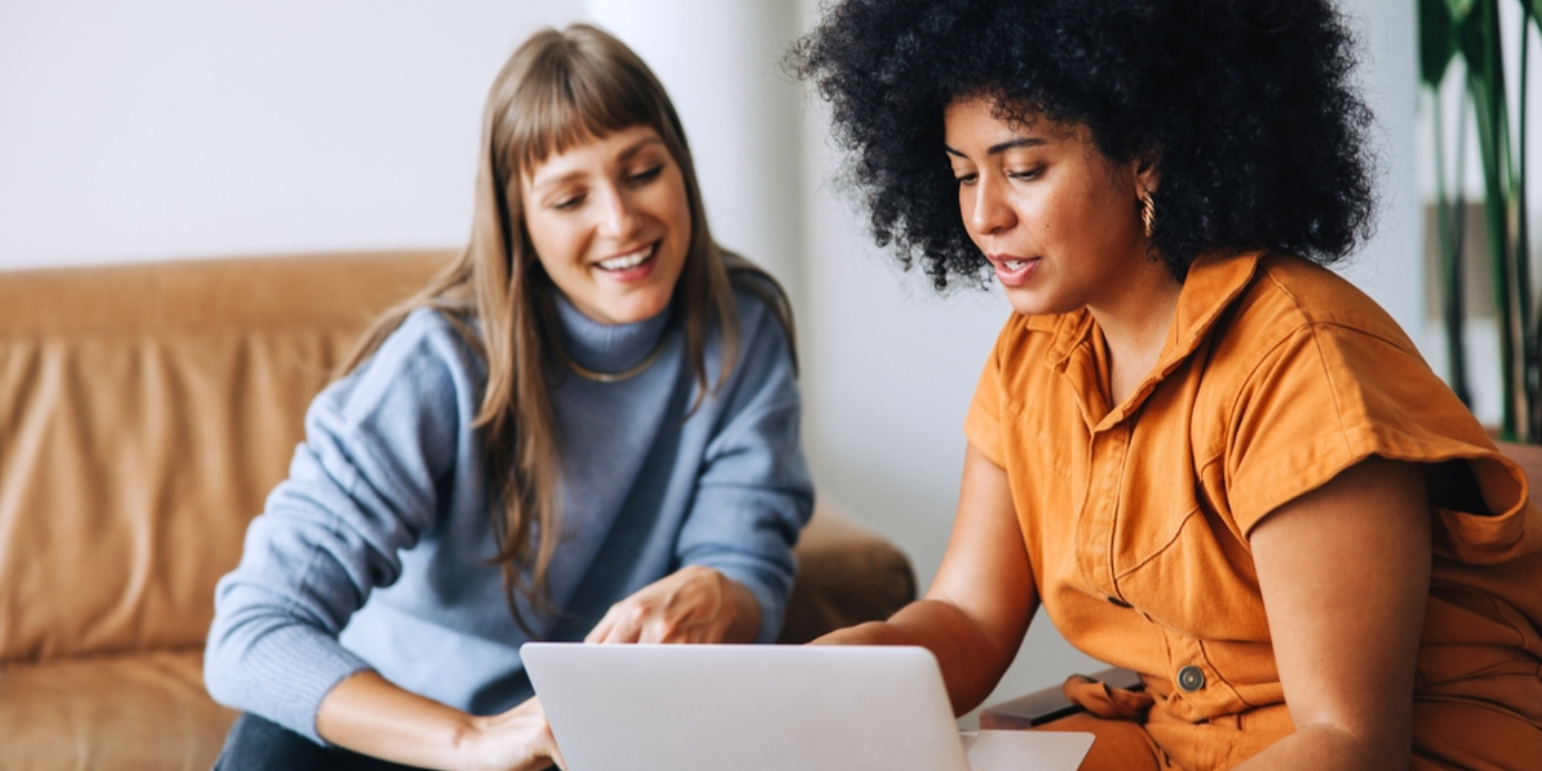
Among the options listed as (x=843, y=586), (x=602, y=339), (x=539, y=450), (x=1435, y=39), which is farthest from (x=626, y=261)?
(x=1435, y=39)

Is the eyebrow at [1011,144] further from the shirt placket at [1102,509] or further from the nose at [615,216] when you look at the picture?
the nose at [615,216]

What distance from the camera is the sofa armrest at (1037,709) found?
3.92ft

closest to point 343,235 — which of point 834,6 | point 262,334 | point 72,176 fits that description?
point 262,334

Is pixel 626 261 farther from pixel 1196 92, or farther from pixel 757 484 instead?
pixel 1196 92

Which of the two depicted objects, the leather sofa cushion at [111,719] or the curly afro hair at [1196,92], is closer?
the curly afro hair at [1196,92]

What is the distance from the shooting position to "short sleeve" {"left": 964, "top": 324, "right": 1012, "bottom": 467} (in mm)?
1219

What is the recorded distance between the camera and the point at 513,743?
4.11 ft

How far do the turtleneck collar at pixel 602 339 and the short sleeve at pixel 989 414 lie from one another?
563 mm

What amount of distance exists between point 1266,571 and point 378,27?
192cm

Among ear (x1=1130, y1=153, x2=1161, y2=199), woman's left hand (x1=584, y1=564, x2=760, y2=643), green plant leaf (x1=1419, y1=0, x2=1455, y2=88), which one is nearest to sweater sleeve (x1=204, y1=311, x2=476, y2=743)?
woman's left hand (x1=584, y1=564, x2=760, y2=643)

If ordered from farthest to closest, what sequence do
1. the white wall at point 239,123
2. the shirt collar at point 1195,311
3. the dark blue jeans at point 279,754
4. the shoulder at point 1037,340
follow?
1. the white wall at point 239,123
2. the dark blue jeans at point 279,754
3. the shoulder at point 1037,340
4. the shirt collar at point 1195,311

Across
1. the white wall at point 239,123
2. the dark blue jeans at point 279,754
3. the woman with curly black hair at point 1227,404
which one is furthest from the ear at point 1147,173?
the white wall at point 239,123

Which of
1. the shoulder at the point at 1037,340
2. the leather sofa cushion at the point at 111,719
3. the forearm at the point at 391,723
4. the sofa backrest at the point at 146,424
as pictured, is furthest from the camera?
the sofa backrest at the point at 146,424

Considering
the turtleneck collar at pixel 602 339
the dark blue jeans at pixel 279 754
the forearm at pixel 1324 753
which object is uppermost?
the turtleneck collar at pixel 602 339
